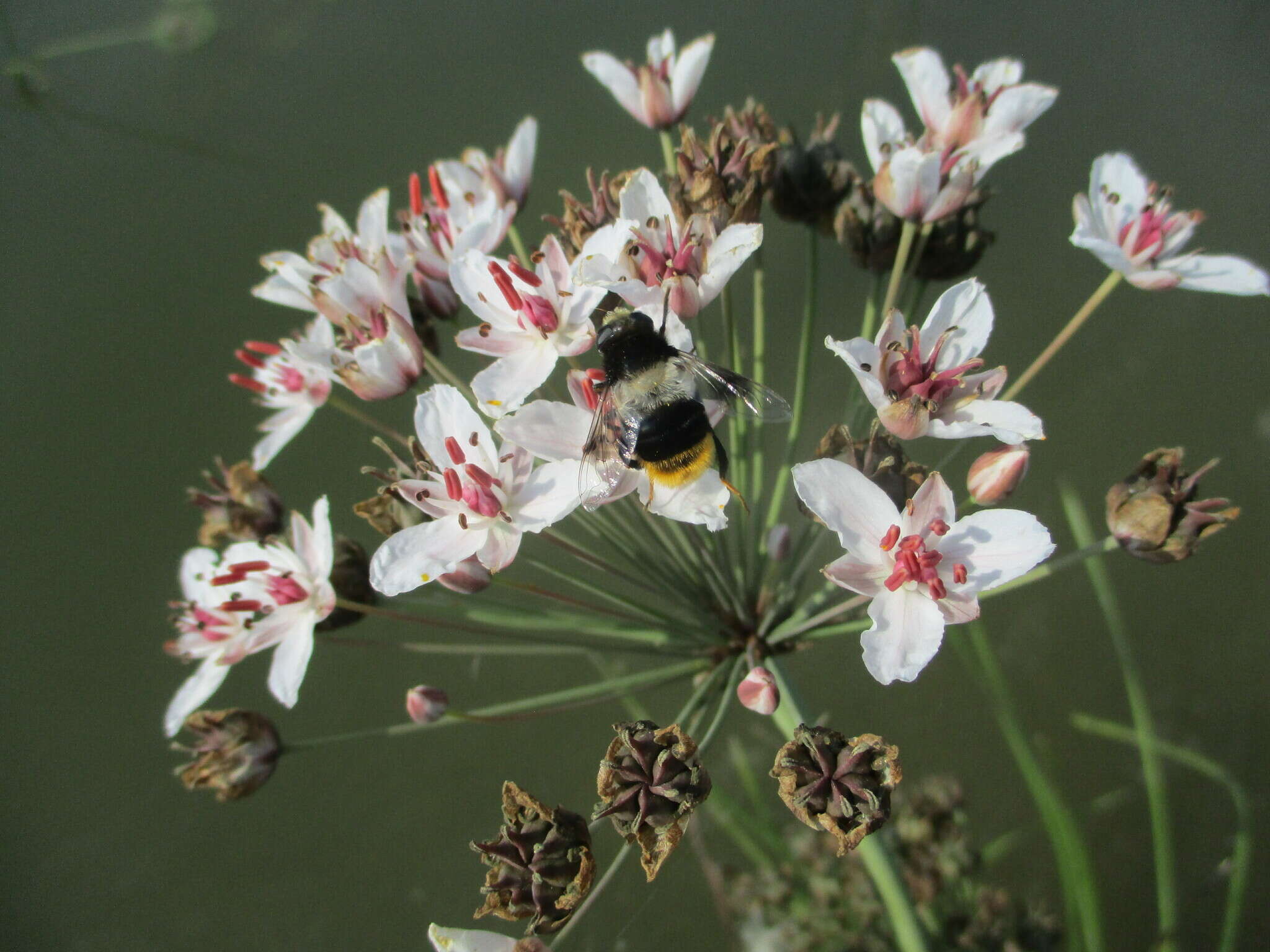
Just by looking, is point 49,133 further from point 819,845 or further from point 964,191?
point 819,845

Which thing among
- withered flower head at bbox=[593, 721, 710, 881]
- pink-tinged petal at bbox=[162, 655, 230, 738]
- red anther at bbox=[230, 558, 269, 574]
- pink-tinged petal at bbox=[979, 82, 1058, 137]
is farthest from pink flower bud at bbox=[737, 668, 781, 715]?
pink-tinged petal at bbox=[979, 82, 1058, 137]

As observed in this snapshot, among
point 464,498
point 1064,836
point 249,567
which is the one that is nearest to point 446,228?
point 464,498

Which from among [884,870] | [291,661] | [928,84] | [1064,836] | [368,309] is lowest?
[1064,836]

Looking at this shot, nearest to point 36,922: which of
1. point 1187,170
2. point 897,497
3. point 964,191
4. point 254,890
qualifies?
point 254,890

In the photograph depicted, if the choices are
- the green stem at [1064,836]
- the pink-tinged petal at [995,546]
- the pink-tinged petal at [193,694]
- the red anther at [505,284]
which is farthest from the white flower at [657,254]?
the green stem at [1064,836]

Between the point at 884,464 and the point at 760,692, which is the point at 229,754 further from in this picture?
the point at 884,464

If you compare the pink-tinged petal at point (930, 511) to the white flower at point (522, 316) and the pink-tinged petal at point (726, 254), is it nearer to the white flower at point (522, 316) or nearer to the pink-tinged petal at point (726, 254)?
the pink-tinged petal at point (726, 254)

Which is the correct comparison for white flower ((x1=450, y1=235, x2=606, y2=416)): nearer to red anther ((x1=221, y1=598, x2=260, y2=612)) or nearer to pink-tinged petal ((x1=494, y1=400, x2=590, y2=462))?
pink-tinged petal ((x1=494, y1=400, x2=590, y2=462))
